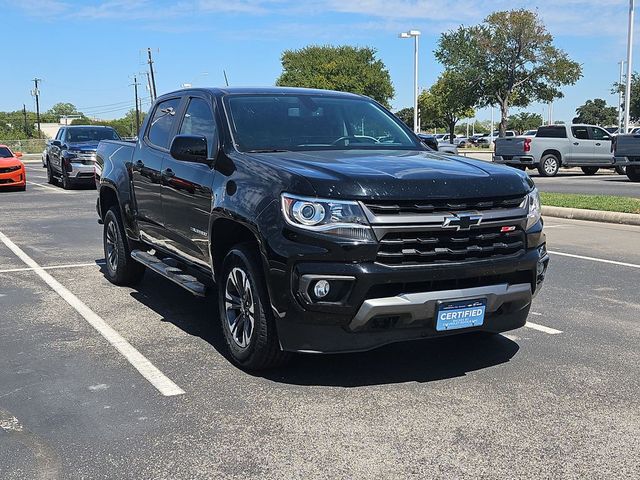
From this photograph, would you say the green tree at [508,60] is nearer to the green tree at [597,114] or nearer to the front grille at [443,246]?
the front grille at [443,246]

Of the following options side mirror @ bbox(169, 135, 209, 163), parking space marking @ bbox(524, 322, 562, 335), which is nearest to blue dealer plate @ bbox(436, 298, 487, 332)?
parking space marking @ bbox(524, 322, 562, 335)

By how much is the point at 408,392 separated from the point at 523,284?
0.98 meters

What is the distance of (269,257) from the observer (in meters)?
4.18

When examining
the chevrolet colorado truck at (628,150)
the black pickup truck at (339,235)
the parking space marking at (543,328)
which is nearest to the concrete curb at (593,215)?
the parking space marking at (543,328)

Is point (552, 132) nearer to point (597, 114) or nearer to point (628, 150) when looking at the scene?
point (628, 150)

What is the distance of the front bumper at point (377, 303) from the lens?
13.0ft

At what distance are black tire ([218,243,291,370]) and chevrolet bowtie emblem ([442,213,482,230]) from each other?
3.76ft

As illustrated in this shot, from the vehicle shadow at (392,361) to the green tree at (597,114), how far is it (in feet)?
340

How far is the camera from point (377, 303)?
3.96 m

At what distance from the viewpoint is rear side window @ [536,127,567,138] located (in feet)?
85.7

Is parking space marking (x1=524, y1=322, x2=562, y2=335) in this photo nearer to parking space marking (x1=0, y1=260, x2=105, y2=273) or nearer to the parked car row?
parking space marking (x1=0, y1=260, x2=105, y2=273)

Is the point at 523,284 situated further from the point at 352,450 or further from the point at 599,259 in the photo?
the point at 599,259

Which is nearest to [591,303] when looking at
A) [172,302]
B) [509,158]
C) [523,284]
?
[523,284]

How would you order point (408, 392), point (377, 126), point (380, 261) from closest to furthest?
point (380, 261) < point (408, 392) < point (377, 126)
